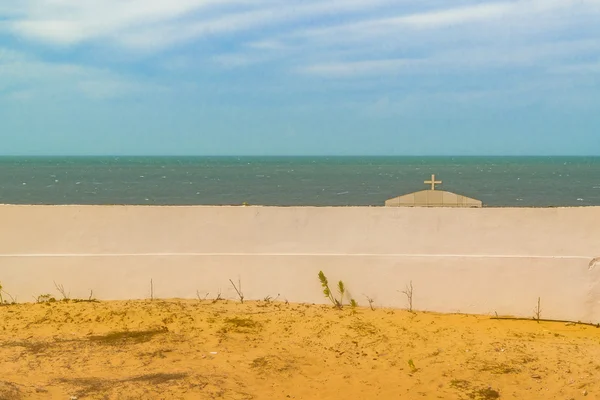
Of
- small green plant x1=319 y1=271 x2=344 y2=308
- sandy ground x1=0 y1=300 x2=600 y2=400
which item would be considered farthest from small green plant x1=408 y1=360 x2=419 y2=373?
small green plant x1=319 y1=271 x2=344 y2=308

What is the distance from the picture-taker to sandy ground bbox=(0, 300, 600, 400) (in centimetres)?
650

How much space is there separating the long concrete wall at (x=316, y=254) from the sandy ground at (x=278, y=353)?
284 mm

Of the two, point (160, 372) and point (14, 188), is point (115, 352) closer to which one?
point (160, 372)

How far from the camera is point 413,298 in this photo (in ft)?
29.0

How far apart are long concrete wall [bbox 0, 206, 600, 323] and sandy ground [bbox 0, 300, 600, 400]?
11.2 inches

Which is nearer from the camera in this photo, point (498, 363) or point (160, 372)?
point (160, 372)

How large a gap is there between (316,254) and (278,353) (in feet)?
6.03

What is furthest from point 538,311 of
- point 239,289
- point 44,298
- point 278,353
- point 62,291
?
point 44,298

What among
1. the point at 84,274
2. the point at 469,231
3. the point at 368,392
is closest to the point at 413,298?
the point at 469,231

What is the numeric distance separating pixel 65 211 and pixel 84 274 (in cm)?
88

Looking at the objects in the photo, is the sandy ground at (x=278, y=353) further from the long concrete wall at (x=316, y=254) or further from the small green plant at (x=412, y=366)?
the long concrete wall at (x=316, y=254)

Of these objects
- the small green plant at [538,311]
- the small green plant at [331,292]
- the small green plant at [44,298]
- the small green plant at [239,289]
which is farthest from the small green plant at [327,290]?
the small green plant at [44,298]

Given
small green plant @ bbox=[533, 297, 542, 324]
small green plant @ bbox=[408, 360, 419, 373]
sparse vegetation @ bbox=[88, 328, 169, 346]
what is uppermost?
small green plant @ bbox=[533, 297, 542, 324]

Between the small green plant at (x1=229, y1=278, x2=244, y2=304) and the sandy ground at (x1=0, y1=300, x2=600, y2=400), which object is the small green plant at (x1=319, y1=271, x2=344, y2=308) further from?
the small green plant at (x1=229, y1=278, x2=244, y2=304)
